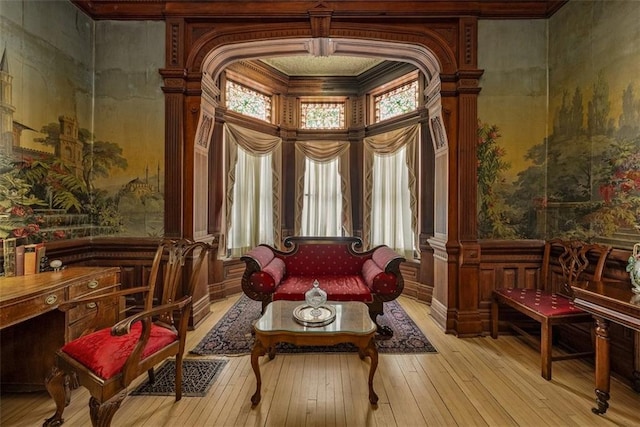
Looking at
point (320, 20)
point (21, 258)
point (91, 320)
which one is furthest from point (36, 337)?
point (320, 20)

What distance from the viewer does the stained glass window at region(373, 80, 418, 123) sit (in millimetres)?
5371

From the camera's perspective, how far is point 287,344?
3400 mm

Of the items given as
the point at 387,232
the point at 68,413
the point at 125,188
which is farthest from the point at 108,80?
the point at 387,232

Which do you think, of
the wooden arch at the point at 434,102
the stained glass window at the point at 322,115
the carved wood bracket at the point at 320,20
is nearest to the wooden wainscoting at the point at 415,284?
the wooden arch at the point at 434,102

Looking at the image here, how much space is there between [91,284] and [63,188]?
4.45 feet

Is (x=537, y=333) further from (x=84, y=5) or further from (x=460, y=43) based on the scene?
(x=84, y=5)

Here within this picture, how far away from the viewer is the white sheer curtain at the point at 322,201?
6066mm

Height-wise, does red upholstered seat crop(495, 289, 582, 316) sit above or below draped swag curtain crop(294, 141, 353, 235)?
below

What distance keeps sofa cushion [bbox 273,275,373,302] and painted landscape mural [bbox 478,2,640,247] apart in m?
1.64

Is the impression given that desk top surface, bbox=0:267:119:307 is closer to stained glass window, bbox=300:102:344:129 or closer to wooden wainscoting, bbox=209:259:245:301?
wooden wainscoting, bbox=209:259:245:301

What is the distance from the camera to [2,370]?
8.18 feet

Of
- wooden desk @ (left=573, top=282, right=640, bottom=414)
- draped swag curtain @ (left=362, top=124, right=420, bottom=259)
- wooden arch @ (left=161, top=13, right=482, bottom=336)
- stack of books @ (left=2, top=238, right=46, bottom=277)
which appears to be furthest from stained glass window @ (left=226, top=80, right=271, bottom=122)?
wooden desk @ (left=573, top=282, right=640, bottom=414)

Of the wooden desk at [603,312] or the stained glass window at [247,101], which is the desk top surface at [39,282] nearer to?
the stained glass window at [247,101]

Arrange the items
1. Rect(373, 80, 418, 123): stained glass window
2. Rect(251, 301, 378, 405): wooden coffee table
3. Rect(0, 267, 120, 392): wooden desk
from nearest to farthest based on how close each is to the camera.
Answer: Rect(251, 301, 378, 405): wooden coffee table, Rect(0, 267, 120, 392): wooden desk, Rect(373, 80, 418, 123): stained glass window
